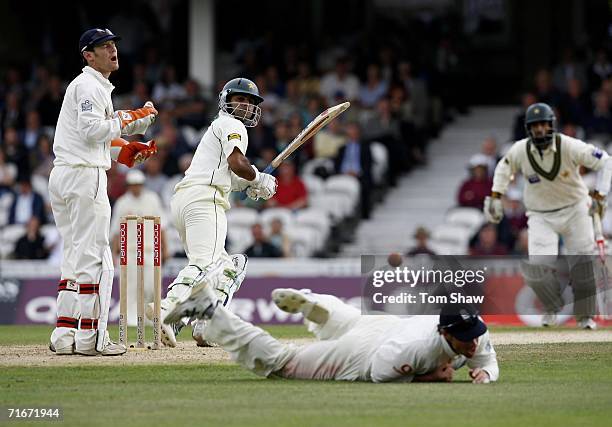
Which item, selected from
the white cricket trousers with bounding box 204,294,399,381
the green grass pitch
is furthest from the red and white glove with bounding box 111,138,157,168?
the white cricket trousers with bounding box 204,294,399,381

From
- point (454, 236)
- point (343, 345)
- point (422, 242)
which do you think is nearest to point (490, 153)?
point (454, 236)

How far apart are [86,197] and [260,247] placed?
7.79 meters

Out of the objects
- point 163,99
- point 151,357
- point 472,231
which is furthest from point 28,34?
point 151,357

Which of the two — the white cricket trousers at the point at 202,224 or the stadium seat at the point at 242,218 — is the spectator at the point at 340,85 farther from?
the white cricket trousers at the point at 202,224

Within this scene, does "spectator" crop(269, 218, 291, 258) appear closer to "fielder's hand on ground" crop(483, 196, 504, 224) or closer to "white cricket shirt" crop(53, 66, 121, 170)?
"fielder's hand on ground" crop(483, 196, 504, 224)

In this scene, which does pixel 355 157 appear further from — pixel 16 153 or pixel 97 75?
pixel 97 75

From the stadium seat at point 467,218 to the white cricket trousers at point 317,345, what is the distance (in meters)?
9.78

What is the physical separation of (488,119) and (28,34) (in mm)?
8219

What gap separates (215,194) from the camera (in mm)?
10367

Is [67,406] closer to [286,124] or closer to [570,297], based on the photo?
[570,297]

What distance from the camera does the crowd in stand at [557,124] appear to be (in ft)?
56.3

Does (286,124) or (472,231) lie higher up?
(286,124)

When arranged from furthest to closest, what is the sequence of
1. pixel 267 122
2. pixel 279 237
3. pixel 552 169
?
pixel 267 122
pixel 279 237
pixel 552 169

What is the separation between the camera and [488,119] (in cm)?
2323
